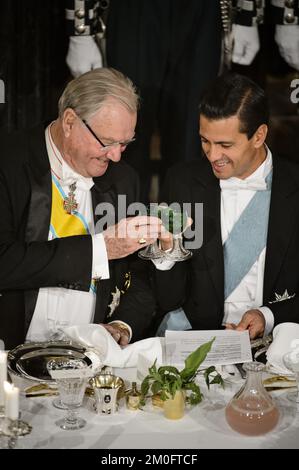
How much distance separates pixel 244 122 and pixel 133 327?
2.84ft

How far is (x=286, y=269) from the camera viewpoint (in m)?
3.27

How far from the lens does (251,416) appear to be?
2.21 meters

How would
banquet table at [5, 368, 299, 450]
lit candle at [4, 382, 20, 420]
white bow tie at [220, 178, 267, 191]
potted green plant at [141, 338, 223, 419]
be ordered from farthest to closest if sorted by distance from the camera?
A: white bow tie at [220, 178, 267, 191] < potted green plant at [141, 338, 223, 419] < banquet table at [5, 368, 299, 450] < lit candle at [4, 382, 20, 420]

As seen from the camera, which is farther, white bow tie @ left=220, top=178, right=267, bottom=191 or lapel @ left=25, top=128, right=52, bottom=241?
white bow tie @ left=220, top=178, right=267, bottom=191

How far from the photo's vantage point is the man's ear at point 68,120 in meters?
2.96

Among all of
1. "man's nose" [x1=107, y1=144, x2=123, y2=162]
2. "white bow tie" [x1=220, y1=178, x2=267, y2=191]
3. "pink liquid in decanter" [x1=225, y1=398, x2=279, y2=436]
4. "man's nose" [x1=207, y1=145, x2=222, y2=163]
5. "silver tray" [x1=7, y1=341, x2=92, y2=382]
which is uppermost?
"man's nose" [x1=107, y1=144, x2=123, y2=162]

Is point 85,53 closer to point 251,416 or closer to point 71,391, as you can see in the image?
point 71,391

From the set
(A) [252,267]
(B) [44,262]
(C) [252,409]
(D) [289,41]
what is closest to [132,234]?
(B) [44,262]

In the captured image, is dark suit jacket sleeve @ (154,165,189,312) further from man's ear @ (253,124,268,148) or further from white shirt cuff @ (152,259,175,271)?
man's ear @ (253,124,268,148)

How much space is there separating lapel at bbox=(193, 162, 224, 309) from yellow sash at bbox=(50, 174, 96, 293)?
0.49m

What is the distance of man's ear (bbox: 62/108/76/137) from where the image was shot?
2.96 meters

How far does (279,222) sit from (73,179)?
2.71 feet

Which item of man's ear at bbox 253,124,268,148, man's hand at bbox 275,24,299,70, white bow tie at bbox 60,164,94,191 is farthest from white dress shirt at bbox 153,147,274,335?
man's hand at bbox 275,24,299,70

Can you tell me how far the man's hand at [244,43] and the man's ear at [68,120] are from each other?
4.83ft
